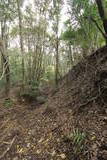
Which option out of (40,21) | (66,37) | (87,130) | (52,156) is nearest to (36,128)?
(52,156)

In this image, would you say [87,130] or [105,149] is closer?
[105,149]

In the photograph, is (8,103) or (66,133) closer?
(66,133)

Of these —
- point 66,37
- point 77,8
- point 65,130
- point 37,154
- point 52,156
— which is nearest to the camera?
point 52,156

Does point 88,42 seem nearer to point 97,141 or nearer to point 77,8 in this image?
point 77,8

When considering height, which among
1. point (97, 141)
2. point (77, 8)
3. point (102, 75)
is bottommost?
point (97, 141)

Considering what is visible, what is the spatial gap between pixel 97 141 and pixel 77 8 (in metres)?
8.55

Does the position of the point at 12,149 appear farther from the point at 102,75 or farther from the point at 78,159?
the point at 102,75

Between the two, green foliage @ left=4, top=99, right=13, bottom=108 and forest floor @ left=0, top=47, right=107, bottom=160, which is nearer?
forest floor @ left=0, top=47, right=107, bottom=160

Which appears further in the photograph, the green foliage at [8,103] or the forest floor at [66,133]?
the green foliage at [8,103]

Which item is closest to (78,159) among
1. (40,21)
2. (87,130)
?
(87,130)

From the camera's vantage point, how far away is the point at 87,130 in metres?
3.53

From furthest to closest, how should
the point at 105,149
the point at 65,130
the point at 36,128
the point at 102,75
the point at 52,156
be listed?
the point at 36,128 < the point at 102,75 < the point at 65,130 < the point at 52,156 < the point at 105,149

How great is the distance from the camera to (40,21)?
13789 millimetres

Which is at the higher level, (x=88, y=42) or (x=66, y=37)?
(x=66, y=37)
